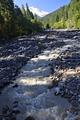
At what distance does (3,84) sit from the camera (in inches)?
1304

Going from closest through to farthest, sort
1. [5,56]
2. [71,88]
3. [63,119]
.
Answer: [63,119] → [71,88] → [5,56]

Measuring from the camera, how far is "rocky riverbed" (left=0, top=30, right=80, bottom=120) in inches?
985

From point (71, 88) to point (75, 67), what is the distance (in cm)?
753

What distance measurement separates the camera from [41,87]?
3125 centimetres

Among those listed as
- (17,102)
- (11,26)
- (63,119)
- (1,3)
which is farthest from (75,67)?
(1,3)

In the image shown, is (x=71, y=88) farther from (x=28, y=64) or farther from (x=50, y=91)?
(x=28, y=64)

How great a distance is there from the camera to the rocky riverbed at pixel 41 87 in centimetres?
2502

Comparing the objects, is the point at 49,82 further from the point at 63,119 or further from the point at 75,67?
the point at 63,119

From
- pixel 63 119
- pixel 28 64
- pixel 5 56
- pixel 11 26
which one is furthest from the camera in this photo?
pixel 11 26

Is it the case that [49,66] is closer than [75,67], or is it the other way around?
[75,67]

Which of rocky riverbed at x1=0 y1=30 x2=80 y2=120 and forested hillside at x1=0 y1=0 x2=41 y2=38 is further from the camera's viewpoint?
forested hillside at x1=0 y1=0 x2=41 y2=38

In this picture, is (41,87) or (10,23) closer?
(41,87)

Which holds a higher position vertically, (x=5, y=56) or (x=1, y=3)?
(x=1, y=3)

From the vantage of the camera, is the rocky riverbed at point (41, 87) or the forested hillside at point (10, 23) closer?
the rocky riverbed at point (41, 87)
